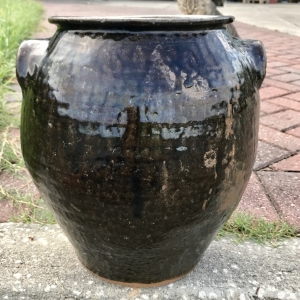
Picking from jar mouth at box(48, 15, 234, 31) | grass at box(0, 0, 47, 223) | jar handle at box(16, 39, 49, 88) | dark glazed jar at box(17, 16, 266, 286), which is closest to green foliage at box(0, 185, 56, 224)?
grass at box(0, 0, 47, 223)

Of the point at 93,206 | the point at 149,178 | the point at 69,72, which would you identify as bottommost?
the point at 93,206

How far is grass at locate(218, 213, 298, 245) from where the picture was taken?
5.66 feet

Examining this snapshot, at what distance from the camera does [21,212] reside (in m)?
1.94

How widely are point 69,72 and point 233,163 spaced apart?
1.66ft

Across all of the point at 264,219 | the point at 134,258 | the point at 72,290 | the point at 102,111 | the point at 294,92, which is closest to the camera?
the point at 102,111

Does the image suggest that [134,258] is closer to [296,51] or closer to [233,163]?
[233,163]

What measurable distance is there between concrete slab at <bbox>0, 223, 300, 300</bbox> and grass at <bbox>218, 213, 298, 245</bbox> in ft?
0.14

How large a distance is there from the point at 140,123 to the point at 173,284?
645mm

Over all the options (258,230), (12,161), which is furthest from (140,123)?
(12,161)

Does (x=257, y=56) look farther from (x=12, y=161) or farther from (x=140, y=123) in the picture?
(x=12, y=161)

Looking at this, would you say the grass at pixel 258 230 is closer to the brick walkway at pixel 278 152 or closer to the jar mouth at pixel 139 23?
the brick walkway at pixel 278 152

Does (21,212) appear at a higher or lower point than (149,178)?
lower

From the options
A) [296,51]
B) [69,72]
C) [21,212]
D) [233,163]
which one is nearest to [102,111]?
[69,72]

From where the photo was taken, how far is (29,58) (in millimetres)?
1285
